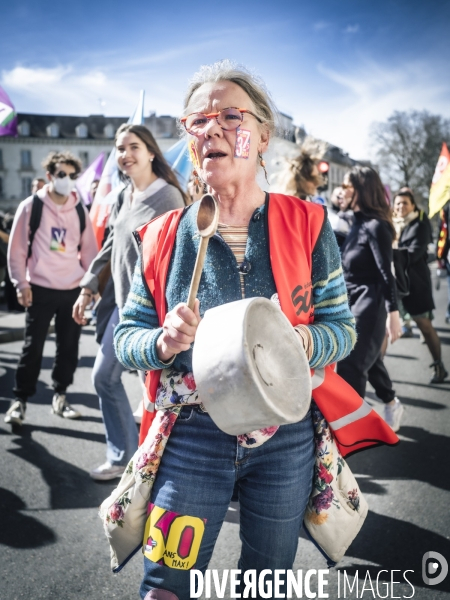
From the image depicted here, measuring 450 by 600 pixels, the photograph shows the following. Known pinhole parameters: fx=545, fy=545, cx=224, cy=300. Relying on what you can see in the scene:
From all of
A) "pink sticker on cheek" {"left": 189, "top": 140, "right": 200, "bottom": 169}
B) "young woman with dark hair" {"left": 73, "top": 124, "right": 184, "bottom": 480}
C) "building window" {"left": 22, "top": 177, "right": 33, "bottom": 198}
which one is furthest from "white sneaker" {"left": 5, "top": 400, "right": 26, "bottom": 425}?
"building window" {"left": 22, "top": 177, "right": 33, "bottom": 198}

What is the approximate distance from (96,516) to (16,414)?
164 cm

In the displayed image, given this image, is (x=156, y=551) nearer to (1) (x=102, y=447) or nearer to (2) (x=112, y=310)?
(2) (x=112, y=310)

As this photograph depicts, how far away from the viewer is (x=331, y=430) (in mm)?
1596

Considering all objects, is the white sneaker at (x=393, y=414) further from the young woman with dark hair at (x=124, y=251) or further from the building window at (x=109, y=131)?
the building window at (x=109, y=131)

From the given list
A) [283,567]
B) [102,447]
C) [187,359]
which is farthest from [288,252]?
[102,447]

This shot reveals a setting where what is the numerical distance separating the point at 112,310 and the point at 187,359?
199cm

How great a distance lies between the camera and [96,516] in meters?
3.05

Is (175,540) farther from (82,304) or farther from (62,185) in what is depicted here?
(62,185)

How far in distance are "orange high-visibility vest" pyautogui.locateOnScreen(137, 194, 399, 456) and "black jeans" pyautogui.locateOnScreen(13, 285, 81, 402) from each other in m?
3.14

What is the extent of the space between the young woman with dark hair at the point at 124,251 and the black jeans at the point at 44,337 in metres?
1.15

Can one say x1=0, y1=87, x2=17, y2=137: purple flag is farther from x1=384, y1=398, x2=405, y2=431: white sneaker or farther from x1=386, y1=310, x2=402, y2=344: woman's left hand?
x1=384, y1=398, x2=405, y2=431: white sneaker

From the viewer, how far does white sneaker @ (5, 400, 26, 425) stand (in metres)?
4.32

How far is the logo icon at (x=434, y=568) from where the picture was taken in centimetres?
250

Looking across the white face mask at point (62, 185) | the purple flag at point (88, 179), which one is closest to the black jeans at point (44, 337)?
the white face mask at point (62, 185)
